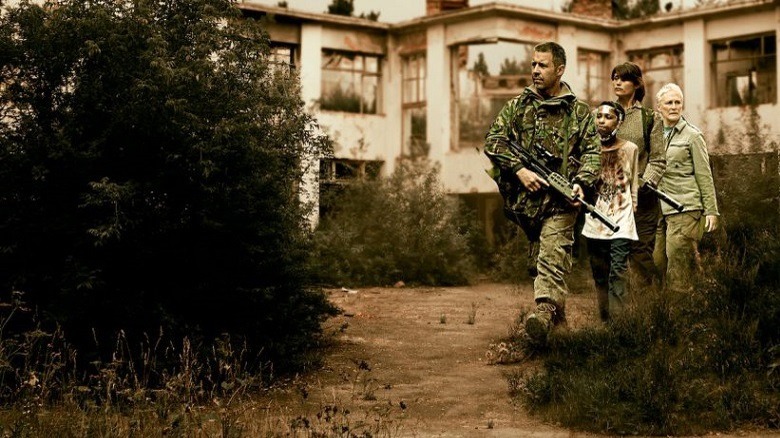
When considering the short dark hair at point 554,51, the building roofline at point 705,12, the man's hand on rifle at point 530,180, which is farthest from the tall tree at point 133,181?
the building roofline at point 705,12

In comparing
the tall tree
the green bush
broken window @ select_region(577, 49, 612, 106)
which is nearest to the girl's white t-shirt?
the tall tree

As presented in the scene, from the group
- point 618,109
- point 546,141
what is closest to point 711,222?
point 618,109

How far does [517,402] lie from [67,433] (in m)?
2.88

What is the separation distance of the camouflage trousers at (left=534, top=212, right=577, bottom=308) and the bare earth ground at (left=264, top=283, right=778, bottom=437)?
42 cm

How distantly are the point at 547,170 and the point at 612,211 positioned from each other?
0.95m

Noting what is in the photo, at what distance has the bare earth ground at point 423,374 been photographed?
650 cm

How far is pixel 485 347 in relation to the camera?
8992 mm

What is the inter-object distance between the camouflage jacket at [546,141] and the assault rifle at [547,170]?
0.16 feet

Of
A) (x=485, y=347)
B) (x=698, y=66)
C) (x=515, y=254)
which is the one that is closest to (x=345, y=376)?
(x=485, y=347)

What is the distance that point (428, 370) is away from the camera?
8203 mm

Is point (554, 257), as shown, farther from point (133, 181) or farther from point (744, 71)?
point (744, 71)

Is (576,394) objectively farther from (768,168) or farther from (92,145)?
(768,168)

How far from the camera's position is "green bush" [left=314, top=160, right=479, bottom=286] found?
679 inches

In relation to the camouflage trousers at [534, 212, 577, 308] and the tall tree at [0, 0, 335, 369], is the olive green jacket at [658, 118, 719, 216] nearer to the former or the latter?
the camouflage trousers at [534, 212, 577, 308]
